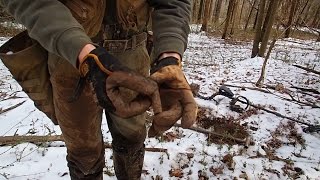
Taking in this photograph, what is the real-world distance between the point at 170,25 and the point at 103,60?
1.93ft

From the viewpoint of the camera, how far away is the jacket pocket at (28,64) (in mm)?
1885

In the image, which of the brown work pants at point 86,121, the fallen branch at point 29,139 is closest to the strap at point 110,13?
the brown work pants at point 86,121

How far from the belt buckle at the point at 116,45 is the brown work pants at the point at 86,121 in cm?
4

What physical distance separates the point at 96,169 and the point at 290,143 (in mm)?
2699

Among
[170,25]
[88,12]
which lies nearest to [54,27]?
[88,12]

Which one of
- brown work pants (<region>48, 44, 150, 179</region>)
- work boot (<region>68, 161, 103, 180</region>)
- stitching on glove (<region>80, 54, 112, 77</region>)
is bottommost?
work boot (<region>68, 161, 103, 180</region>)

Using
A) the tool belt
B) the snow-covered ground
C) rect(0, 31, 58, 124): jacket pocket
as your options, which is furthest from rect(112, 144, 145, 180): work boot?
the tool belt

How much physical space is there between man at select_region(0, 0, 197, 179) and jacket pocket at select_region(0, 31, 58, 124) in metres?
0.08

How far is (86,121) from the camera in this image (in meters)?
2.15

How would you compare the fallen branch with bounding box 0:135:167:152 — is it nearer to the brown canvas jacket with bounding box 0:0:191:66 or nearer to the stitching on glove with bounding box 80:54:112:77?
the brown canvas jacket with bounding box 0:0:191:66

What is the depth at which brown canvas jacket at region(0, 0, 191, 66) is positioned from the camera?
148 cm

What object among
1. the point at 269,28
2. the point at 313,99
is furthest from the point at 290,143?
the point at 269,28

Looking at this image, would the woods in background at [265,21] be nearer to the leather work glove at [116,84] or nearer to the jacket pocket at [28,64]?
the jacket pocket at [28,64]

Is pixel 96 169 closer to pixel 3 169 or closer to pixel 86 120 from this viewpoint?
pixel 86 120
